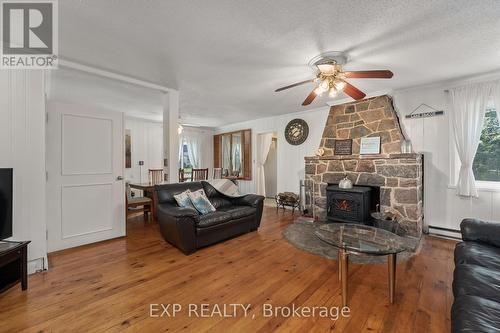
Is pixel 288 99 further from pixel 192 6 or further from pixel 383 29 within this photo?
pixel 192 6

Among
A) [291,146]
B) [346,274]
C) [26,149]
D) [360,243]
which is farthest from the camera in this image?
[291,146]

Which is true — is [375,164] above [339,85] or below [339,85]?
below

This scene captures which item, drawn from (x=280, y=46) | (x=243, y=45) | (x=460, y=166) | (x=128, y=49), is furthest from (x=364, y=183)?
(x=128, y=49)

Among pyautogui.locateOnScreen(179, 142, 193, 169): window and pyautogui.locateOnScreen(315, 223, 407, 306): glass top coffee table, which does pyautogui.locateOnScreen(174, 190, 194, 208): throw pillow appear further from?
pyautogui.locateOnScreen(179, 142, 193, 169): window

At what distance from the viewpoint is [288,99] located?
4.54 meters

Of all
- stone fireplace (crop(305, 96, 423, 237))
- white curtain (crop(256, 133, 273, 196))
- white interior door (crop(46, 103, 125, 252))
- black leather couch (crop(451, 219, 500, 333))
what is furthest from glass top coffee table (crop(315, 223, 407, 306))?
white curtain (crop(256, 133, 273, 196))

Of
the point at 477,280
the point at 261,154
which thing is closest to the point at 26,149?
the point at 477,280

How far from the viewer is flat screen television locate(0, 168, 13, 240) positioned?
6.77ft

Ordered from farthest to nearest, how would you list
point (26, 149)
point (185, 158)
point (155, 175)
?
point (185, 158) < point (155, 175) < point (26, 149)

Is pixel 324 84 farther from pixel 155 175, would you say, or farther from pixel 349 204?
pixel 155 175

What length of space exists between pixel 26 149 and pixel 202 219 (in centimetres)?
209

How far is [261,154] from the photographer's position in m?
6.70

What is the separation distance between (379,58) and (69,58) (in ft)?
12.5

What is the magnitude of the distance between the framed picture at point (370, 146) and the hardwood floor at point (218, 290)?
173 cm
